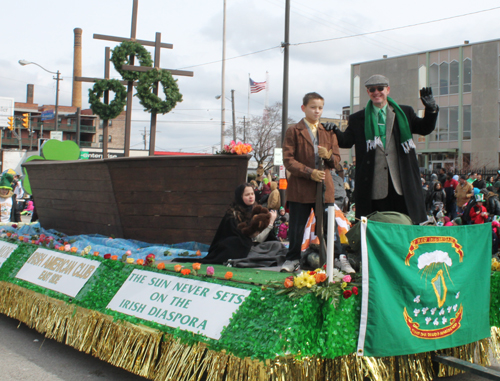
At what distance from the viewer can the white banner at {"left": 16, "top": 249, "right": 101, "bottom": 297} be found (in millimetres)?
4453

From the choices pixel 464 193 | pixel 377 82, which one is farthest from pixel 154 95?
pixel 464 193

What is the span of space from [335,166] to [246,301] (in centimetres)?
154

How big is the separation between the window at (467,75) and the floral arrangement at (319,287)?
3525 cm

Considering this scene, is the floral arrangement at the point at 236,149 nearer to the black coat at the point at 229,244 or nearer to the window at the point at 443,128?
the black coat at the point at 229,244

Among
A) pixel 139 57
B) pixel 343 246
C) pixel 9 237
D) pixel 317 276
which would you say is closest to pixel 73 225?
pixel 9 237

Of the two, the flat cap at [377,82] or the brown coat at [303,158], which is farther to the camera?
the brown coat at [303,158]

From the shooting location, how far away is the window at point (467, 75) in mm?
33941

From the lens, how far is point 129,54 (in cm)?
881

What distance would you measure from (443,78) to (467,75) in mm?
1712

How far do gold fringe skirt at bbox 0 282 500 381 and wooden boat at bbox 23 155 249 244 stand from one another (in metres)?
2.10

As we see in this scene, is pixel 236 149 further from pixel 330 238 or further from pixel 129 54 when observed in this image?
pixel 129 54

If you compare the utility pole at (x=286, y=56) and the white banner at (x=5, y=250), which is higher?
the utility pole at (x=286, y=56)

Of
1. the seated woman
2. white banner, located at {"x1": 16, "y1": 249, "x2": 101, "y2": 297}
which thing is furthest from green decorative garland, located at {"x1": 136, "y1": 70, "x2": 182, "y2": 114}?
white banner, located at {"x1": 16, "y1": 249, "x2": 101, "y2": 297}

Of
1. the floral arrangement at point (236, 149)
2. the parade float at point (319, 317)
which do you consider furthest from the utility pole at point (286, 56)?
the parade float at point (319, 317)
